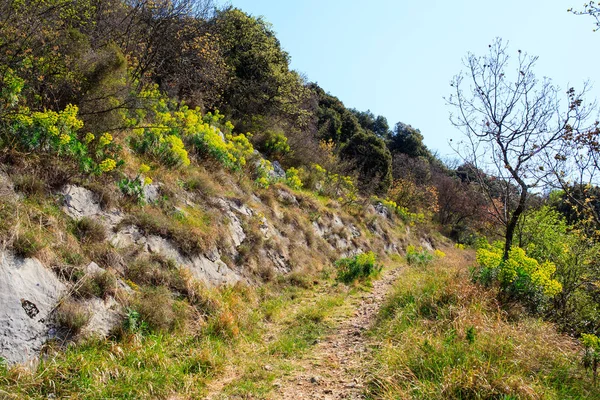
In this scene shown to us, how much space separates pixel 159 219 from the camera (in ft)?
19.7

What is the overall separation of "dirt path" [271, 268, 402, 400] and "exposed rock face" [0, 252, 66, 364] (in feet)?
7.87

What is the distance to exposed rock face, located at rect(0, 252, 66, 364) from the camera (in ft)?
11.0

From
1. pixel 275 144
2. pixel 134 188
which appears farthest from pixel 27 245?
pixel 275 144

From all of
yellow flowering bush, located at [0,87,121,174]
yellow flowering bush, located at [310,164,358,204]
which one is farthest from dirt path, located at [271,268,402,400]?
yellow flowering bush, located at [310,164,358,204]

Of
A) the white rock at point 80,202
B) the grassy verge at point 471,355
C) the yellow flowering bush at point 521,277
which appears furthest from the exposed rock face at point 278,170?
the grassy verge at point 471,355

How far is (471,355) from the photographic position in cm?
392

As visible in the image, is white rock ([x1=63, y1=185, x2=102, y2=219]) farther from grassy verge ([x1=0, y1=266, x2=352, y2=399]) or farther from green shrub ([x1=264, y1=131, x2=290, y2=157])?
green shrub ([x1=264, y1=131, x2=290, y2=157])

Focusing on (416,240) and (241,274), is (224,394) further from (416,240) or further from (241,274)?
(416,240)

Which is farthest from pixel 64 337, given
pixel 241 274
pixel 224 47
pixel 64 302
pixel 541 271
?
Answer: pixel 224 47

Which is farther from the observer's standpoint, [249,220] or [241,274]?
[249,220]

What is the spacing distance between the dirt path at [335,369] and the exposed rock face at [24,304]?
240 cm

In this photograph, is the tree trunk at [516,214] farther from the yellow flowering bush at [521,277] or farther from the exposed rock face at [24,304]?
the exposed rock face at [24,304]

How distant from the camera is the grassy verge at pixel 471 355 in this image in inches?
139

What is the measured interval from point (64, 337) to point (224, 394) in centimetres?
170
